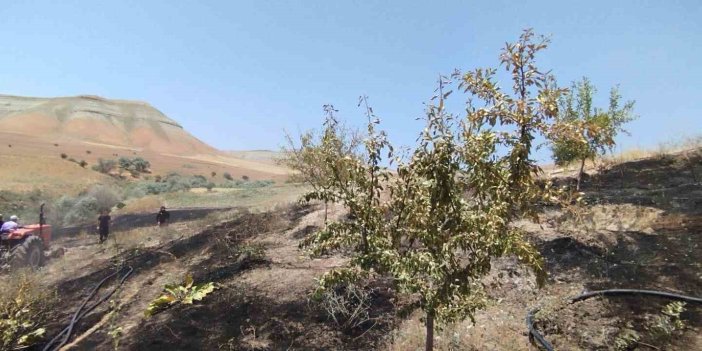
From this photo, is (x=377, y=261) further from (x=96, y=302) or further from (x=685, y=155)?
(x=685, y=155)

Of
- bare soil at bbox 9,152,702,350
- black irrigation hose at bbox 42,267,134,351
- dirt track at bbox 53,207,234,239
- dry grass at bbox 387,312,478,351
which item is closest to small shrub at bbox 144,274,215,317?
bare soil at bbox 9,152,702,350

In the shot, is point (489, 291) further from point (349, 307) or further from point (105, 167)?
point (105, 167)

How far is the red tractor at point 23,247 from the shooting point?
1323cm

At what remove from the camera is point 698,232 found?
899 cm

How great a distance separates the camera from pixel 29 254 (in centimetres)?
1372

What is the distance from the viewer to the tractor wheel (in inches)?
520

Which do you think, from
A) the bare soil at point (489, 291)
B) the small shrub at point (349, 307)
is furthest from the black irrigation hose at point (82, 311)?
the small shrub at point (349, 307)

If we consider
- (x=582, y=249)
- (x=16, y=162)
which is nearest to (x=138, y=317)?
(x=582, y=249)

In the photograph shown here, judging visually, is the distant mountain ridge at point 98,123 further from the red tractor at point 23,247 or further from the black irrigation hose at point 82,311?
the black irrigation hose at point 82,311

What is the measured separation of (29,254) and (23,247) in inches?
13.0

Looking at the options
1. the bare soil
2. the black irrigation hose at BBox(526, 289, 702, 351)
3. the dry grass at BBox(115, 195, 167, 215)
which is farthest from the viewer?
the dry grass at BBox(115, 195, 167, 215)

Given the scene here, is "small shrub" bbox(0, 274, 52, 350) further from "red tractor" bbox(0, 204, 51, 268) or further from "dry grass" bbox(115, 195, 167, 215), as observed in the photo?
"dry grass" bbox(115, 195, 167, 215)

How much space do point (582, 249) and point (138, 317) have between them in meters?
8.28

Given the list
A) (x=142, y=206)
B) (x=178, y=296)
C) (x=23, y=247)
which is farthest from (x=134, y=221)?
(x=178, y=296)
